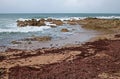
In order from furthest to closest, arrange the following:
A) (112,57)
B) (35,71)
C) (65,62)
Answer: (112,57) < (65,62) < (35,71)

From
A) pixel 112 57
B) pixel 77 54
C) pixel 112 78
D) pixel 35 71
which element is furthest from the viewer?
pixel 77 54

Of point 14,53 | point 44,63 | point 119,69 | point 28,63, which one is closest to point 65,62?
point 44,63

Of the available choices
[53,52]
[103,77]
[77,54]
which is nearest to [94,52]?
[77,54]

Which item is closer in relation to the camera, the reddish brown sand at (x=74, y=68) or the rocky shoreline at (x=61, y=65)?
the reddish brown sand at (x=74, y=68)

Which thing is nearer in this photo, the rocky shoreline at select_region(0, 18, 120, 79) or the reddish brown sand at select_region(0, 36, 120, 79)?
the reddish brown sand at select_region(0, 36, 120, 79)

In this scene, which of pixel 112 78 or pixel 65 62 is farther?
pixel 65 62

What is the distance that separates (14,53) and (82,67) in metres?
5.80

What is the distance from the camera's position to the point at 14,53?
15312mm

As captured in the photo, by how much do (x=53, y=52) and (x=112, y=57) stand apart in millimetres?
3768

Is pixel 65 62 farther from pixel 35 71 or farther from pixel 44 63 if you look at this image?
pixel 35 71

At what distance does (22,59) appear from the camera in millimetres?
13297

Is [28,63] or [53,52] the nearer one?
[28,63]

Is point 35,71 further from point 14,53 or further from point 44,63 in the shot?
point 14,53

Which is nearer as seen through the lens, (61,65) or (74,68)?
(74,68)
